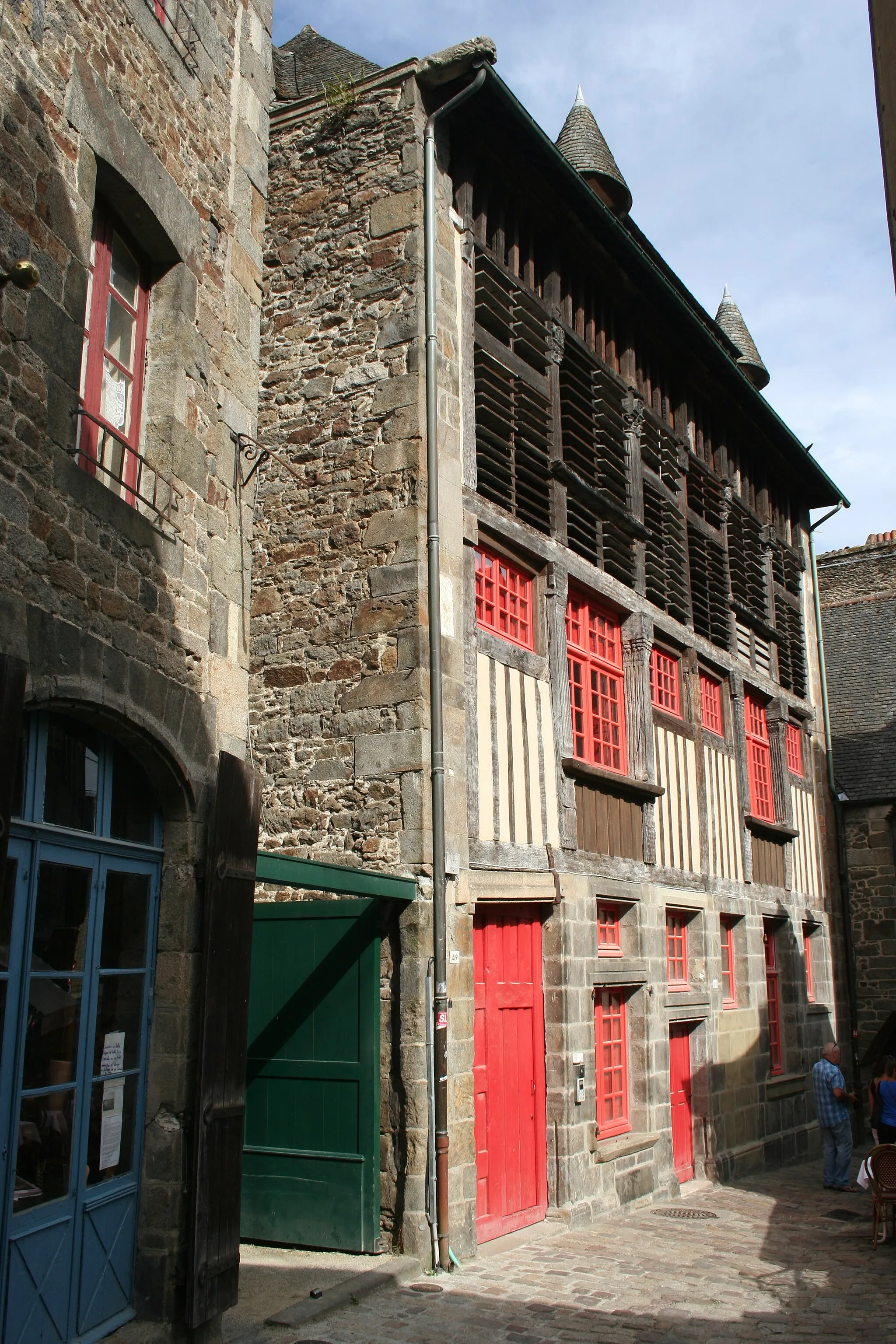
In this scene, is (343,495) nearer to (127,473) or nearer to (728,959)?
(127,473)

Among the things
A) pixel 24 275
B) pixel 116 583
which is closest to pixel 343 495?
pixel 116 583

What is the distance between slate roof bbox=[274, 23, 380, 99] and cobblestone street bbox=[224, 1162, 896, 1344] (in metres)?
8.09

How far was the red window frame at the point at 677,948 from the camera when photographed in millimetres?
10633

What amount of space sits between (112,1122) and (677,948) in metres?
7.08

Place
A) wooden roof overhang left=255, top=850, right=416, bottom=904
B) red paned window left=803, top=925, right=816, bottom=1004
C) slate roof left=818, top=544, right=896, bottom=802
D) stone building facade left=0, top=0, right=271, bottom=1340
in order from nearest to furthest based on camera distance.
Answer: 1. stone building facade left=0, top=0, right=271, bottom=1340
2. wooden roof overhang left=255, top=850, right=416, bottom=904
3. red paned window left=803, top=925, right=816, bottom=1004
4. slate roof left=818, top=544, right=896, bottom=802

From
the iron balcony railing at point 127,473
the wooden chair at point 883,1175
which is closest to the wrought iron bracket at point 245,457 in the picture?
the iron balcony railing at point 127,473

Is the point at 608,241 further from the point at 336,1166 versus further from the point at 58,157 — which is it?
the point at 336,1166

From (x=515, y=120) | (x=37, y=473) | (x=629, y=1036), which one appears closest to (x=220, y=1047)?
(x=37, y=473)

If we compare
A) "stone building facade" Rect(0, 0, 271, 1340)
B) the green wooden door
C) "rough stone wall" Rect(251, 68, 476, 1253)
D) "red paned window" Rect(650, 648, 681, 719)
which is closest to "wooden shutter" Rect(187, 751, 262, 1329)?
"stone building facade" Rect(0, 0, 271, 1340)

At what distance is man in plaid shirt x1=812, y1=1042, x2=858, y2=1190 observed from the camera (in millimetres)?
10398

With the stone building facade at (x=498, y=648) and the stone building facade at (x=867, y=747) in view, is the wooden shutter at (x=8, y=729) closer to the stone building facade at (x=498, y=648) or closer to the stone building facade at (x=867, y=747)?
the stone building facade at (x=498, y=648)

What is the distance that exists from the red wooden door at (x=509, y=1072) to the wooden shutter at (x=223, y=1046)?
7.57 ft

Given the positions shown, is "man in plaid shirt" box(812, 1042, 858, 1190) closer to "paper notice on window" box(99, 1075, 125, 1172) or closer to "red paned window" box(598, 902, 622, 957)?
"red paned window" box(598, 902, 622, 957)

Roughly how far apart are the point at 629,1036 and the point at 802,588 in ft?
27.1
